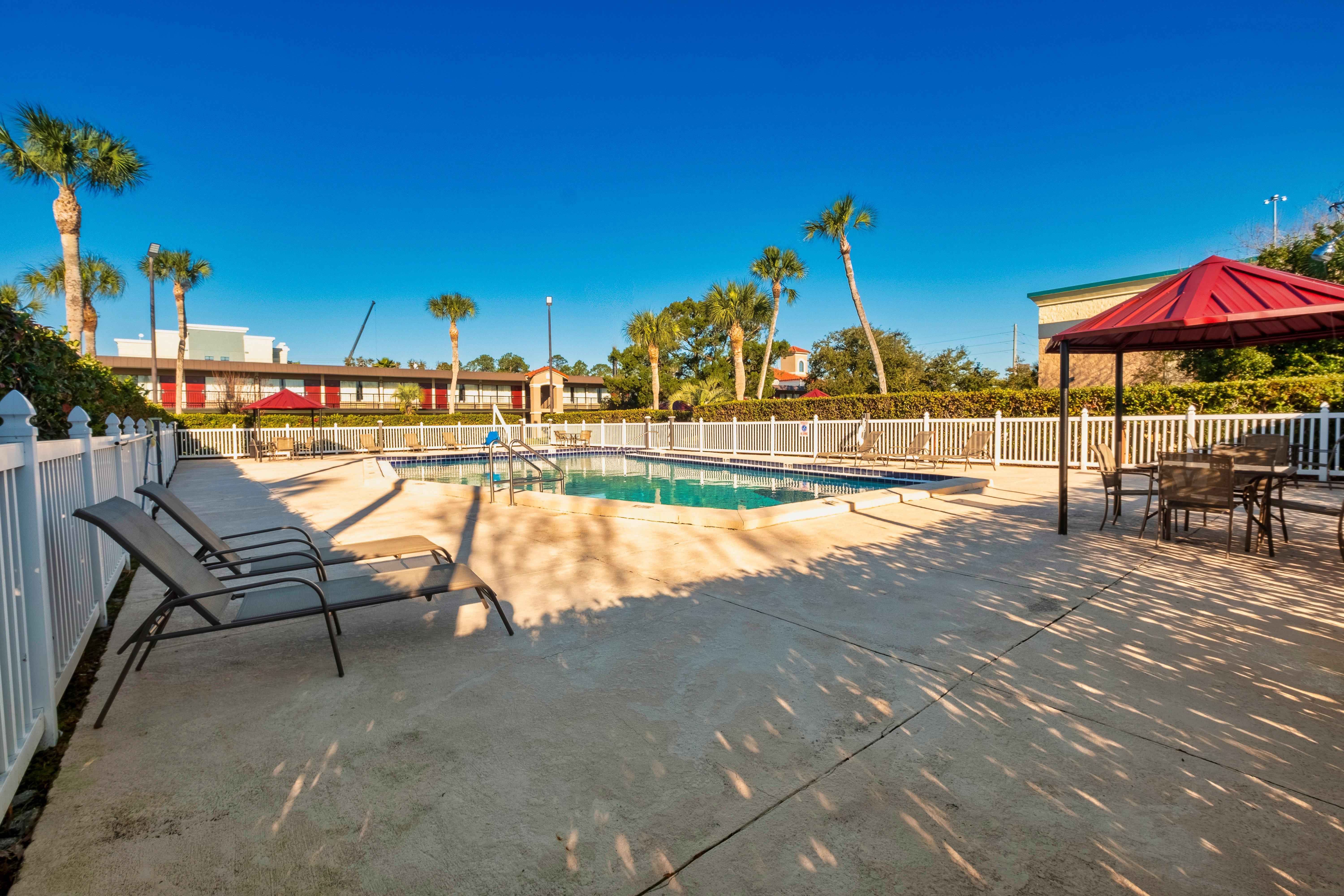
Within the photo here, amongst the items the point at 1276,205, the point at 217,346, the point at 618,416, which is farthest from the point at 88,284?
the point at 1276,205

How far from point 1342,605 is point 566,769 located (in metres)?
4.59

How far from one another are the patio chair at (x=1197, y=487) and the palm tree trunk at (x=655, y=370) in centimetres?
2830

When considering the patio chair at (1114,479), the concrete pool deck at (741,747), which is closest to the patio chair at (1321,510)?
the concrete pool deck at (741,747)

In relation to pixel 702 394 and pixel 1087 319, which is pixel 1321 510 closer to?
pixel 1087 319

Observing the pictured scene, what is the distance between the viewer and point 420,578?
3.15 metres

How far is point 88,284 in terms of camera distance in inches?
1028

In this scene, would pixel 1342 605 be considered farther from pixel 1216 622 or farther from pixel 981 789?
pixel 981 789

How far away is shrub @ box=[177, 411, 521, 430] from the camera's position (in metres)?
22.5

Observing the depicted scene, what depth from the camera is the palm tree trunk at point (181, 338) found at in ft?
88.0

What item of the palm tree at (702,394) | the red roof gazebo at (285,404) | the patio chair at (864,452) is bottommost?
the patio chair at (864,452)

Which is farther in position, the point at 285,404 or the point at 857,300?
the point at 857,300

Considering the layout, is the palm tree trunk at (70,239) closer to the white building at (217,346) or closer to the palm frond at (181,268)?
the palm frond at (181,268)

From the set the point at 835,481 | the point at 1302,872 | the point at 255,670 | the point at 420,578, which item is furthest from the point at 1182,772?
the point at 835,481

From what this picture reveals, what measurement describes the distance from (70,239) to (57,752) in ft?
69.3
